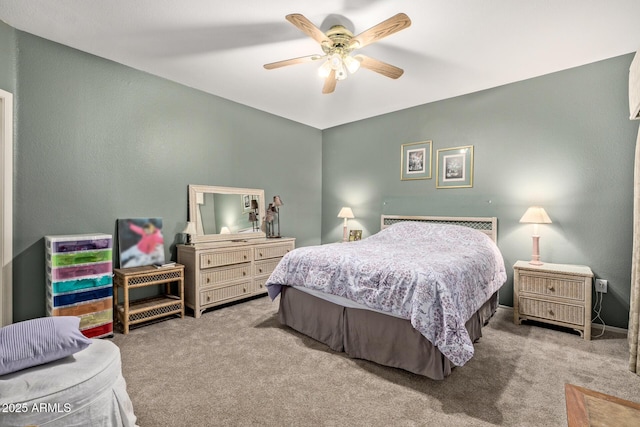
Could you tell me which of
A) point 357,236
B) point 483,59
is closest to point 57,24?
point 483,59

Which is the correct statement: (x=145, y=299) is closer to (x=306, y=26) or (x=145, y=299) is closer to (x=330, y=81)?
(x=330, y=81)

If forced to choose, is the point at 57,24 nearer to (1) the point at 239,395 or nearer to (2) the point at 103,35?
(2) the point at 103,35

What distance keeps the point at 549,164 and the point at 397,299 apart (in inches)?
104

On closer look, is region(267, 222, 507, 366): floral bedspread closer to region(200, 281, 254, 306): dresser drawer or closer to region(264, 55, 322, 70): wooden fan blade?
region(200, 281, 254, 306): dresser drawer

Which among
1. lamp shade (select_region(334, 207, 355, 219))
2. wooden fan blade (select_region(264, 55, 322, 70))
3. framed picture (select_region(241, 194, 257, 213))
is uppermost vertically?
wooden fan blade (select_region(264, 55, 322, 70))

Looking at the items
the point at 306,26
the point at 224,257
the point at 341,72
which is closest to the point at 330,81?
the point at 341,72

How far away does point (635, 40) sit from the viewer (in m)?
2.62

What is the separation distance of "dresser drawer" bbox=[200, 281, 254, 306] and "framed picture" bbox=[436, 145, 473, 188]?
9.79 ft

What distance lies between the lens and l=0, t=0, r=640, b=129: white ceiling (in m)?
2.21

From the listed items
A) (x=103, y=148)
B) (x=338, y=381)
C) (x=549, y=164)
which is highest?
(x=103, y=148)

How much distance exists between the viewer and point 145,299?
3.29m

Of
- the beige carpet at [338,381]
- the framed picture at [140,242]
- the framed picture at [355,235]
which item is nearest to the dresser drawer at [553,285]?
the beige carpet at [338,381]

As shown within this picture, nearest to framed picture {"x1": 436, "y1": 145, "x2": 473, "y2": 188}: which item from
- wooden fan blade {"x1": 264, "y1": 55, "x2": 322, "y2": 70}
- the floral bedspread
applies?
the floral bedspread

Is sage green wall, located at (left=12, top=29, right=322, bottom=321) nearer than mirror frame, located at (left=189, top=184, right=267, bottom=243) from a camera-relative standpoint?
Yes
